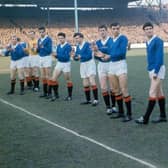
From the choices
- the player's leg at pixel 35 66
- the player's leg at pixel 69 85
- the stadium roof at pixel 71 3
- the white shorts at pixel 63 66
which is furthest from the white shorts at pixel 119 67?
the stadium roof at pixel 71 3

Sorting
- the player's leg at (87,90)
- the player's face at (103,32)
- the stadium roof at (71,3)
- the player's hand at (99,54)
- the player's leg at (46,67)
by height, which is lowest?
the player's leg at (87,90)

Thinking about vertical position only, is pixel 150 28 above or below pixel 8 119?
above

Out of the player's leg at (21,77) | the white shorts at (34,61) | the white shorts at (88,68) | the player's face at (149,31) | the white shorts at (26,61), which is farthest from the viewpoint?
the white shorts at (34,61)

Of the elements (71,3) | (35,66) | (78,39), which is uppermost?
(71,3)

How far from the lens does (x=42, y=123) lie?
9.41m

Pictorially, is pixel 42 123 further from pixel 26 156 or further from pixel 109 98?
pixel 26 156

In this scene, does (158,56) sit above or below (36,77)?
above

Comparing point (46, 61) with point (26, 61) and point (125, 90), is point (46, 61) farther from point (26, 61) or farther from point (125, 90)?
point (125, 90)

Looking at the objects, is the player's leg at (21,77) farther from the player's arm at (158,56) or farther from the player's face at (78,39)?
the player's arm at (158,56)

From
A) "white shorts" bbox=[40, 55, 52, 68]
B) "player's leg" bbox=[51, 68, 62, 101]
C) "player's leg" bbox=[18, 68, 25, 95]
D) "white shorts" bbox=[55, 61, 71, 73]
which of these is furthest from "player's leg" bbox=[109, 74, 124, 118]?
"player's leg" bbox=[18, 68, 25, 95]

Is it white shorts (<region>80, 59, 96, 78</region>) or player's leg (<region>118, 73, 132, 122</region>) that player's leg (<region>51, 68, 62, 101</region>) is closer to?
white shorts (<region>80, 59, 96, 78</region>)

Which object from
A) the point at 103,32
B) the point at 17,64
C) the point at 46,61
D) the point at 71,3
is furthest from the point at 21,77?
the point at 71,3

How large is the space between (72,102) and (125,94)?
3.21 m

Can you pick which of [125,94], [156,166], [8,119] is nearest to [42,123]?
[8,119]
